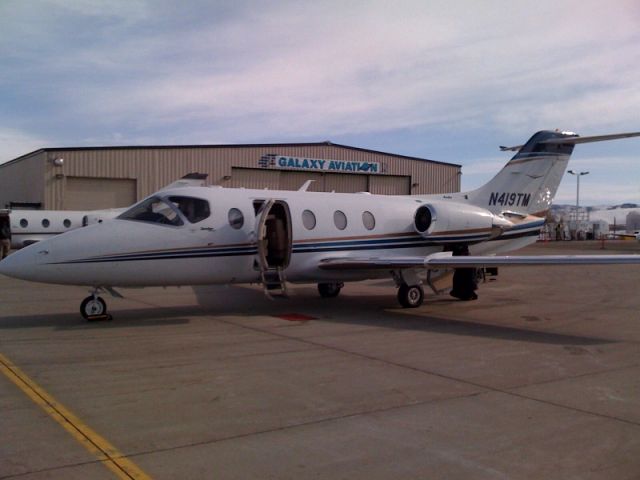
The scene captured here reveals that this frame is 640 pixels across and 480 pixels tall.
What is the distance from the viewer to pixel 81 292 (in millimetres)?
17188

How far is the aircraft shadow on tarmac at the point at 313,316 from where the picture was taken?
11.3 metres

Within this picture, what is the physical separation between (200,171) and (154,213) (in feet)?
82.9

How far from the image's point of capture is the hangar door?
3472 centimetres

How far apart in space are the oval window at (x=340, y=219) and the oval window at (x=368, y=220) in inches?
22.6

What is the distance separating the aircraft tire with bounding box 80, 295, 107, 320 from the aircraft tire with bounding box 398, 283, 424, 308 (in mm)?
6521

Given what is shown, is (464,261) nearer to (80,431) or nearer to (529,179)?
(529,179)

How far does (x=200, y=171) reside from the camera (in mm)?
36844

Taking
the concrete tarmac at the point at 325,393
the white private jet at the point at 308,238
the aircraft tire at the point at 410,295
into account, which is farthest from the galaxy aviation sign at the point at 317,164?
the concrete tarmac at the point at 325,393

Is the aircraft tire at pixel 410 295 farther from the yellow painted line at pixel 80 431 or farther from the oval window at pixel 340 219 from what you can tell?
the yellow painted line at pixel 80 431

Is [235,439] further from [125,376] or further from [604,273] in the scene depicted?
[604,273]

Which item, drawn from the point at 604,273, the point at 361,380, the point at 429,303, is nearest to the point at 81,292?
the point at 429,303

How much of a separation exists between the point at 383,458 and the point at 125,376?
3948 millimetres

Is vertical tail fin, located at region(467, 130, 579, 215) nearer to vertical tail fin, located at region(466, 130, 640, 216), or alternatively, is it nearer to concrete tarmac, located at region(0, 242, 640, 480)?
vertical tail fin, located at region(466, 130, 640, 216)

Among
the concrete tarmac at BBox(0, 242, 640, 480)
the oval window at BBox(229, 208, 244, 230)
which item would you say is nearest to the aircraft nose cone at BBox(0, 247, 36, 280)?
the concrete tarmac at BBox(0, 242, 640, 480)
